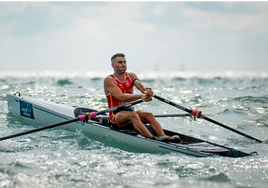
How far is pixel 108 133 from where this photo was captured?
656 centimetres

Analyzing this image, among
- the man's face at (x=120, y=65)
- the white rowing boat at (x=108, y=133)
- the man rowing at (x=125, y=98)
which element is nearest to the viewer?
the white rowing boat at (x=108, y=133)

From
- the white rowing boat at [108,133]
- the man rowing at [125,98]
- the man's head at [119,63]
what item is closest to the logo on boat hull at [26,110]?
the white rowing boat at [108,133]

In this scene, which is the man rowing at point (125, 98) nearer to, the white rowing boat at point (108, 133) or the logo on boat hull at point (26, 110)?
the white rowing boat at point (108, 133)

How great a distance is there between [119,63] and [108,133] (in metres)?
1.56

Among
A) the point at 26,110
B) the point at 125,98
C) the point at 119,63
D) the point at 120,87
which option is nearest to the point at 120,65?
the point at 119,63

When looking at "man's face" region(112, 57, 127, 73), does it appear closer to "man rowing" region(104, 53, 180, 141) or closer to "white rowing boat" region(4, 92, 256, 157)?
"man rowing" region(104, 53, 180, 141)

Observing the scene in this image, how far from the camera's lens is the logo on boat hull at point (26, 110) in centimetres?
858

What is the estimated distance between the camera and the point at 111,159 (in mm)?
5422

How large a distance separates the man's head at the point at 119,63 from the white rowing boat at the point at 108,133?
4.28 feet

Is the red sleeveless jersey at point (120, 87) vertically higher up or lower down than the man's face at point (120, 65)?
lower down

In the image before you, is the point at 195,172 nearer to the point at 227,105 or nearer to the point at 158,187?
the point at 158,187

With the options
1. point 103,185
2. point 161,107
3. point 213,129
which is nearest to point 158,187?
point 103,185

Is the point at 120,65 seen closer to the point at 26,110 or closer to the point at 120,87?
the point at 120,87

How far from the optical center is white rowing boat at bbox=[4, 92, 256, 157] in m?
5.71
